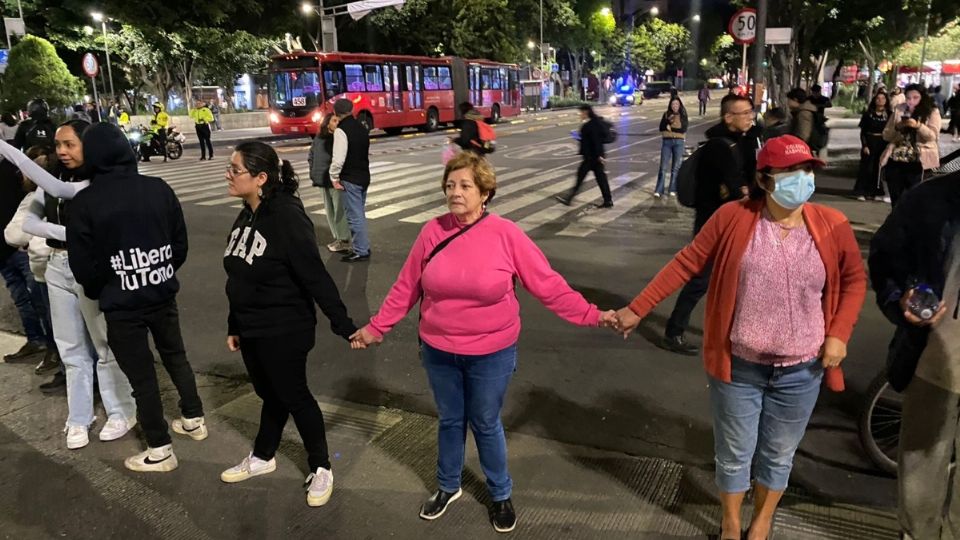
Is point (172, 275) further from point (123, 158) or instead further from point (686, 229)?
point (686, 229)

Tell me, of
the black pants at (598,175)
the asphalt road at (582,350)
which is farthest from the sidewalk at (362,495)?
the black pants at (598,175)

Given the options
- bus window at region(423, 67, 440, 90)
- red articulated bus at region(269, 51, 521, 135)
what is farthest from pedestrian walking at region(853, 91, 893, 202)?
bus window at region(423, 67, 440, 90)

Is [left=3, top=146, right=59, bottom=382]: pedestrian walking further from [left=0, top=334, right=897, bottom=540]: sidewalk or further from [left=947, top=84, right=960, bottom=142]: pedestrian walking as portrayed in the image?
[left=947, top=84, right=960, bottom=142]: pedestrian walking

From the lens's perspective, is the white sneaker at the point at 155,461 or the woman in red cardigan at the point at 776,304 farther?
the white sneaker at the point at 155,461

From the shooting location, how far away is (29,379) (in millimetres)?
5195

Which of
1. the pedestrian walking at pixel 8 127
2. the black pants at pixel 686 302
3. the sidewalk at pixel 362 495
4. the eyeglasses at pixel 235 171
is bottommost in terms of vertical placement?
the sidewalk at pixel 362 495

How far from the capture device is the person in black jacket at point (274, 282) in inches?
129

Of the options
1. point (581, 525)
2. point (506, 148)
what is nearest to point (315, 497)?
point (581, 525)

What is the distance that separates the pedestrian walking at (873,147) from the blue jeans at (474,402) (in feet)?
34.0

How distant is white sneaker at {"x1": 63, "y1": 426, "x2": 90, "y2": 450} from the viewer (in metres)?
4.16

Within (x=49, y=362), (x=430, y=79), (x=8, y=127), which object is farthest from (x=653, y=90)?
(x=49, y=362)

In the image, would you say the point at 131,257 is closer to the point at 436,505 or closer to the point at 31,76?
the point at 436,505

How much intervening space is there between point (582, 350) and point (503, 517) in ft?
8.03

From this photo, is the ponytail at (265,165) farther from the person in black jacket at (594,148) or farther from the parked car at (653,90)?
the parked car at (653,90)
